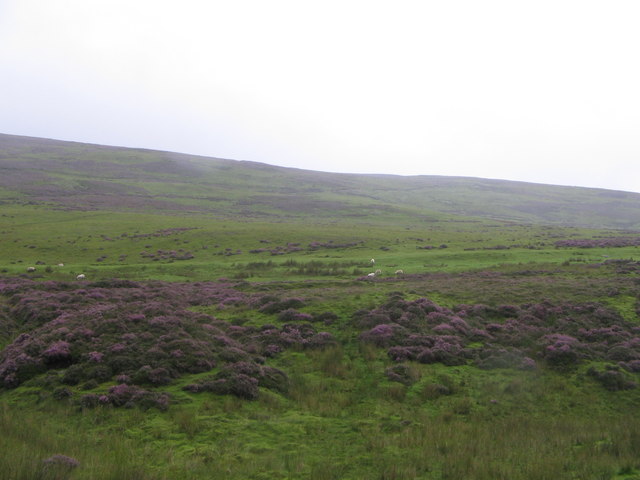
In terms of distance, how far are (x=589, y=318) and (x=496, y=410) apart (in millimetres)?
11644

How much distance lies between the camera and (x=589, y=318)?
21484 mm

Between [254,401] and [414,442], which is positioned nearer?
[414,442]

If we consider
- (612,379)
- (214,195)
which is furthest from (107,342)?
(214,195)

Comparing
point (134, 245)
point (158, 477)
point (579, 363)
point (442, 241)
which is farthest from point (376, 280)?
point (134, 245)

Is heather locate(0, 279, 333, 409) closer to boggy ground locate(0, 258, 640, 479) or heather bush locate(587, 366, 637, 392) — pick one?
boggy ground locate(0, 258, 640, 479)

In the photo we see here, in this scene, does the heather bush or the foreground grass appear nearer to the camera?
the foreground grass

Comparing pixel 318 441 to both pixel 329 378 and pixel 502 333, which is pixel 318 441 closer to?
pixel 329 378

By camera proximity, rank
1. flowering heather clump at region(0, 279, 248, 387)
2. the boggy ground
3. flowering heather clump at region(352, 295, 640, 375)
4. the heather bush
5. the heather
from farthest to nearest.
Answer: flowering heather clump at region(352, 295, 640, 375) → the heather bush → flowering heather clump at region(0, 279, 248, 387) → the heather → the boggy ground

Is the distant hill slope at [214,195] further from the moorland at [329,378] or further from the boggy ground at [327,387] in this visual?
the boggy ground at [327,387]

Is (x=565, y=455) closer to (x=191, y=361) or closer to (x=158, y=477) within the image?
(x=158, y=477)

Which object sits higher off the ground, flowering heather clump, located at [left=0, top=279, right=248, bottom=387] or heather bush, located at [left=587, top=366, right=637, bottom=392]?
heather bush, located at [left=587, top=366, right=637, bottom=392]

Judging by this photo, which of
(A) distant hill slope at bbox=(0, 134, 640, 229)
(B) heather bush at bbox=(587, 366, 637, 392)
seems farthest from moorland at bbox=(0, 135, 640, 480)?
(A) distant hill slope at bbox=(0, 134, 640, 229)

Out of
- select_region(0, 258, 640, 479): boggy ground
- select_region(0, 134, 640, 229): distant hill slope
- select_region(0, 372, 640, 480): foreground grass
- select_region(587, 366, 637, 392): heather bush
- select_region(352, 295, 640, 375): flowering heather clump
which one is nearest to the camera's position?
select_region(0, 372, 640, 480): foreground grass

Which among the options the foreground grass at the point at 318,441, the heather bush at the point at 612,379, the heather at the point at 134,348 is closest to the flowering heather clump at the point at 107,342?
the heather at the point at 134,348
